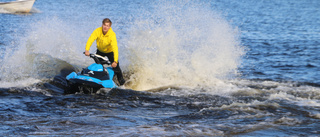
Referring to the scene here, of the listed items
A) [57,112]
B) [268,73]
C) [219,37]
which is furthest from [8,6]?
[57,112]

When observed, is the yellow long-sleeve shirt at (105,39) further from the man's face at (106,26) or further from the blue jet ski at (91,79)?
the blue jet ski at (91,79)

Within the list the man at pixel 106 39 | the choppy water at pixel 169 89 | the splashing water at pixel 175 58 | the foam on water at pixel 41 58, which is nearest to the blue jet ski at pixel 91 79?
the choppy water at pixel 169 89

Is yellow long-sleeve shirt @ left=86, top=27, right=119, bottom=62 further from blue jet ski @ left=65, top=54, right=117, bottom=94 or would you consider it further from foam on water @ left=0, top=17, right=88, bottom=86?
foam on water @ left=0, top=17, right=88, bottom=86

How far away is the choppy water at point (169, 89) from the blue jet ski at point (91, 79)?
0.22 meters

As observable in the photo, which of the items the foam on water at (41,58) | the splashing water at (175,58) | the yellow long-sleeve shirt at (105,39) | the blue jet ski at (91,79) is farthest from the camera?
the splashing water at (175,58)

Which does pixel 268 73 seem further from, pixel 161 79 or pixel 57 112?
pixel 57 112

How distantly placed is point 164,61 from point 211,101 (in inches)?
169

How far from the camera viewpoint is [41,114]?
768 centimetres

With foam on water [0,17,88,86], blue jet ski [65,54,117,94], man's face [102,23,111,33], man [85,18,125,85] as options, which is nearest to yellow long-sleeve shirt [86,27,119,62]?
man [85,18,125,85]

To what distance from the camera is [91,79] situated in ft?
29.7

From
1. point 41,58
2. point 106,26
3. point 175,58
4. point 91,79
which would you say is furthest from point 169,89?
point 41,58

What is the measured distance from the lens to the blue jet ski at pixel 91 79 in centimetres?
906

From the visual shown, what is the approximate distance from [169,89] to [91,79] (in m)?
2.94

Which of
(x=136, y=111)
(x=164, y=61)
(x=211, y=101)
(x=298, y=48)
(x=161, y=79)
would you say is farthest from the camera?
(x=298, y=48)
